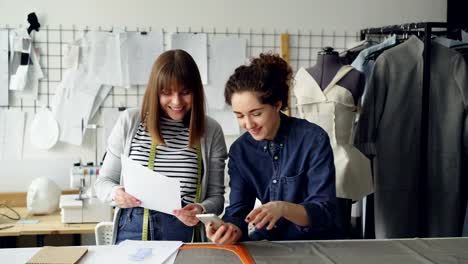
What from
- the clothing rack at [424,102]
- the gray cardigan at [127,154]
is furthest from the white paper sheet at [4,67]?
the clothing rack at [424,102]

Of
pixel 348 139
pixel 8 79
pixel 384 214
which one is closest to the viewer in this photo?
pixel 348 139

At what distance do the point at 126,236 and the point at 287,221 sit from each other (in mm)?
538

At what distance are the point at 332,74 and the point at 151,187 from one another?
1.07 metres

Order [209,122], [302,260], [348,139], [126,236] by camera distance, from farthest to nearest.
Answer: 1. [348,139]
2. [209,122]
3. [126,236]
4. [302,260]

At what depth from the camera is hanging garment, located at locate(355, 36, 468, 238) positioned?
86.4 inches

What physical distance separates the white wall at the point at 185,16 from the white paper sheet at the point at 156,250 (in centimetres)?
153

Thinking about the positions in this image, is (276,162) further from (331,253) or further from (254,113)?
(331,253)

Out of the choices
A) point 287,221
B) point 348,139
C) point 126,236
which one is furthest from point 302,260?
point 348,139

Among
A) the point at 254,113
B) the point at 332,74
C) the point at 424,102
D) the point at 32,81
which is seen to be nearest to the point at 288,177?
the point at 254,113

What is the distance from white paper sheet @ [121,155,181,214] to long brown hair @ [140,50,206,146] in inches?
6.9

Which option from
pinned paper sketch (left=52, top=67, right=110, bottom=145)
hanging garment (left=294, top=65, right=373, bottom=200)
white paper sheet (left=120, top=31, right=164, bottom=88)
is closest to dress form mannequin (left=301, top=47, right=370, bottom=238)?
hanging garment (left=294, top=65, right=373, bottom=200)

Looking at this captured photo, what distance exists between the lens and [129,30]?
2.72 m

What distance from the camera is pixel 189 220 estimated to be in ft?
4.83

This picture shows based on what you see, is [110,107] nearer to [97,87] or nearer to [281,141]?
[97,87]
